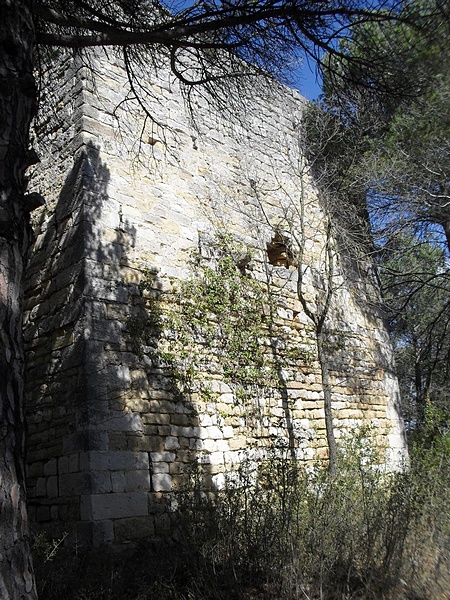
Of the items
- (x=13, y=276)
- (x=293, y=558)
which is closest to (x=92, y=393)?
(x=293, y=558)

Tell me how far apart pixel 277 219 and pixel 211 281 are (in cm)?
178

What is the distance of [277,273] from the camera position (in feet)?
23.4

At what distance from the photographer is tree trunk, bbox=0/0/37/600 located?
6.88ft

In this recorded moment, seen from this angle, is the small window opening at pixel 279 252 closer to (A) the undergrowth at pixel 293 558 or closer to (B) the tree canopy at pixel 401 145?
(B) the tree canopy at pixel 401 145

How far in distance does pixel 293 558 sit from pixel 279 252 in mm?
4579

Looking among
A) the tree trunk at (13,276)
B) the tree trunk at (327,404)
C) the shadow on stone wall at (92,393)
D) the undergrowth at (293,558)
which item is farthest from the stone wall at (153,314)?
the tree trunk at (13,276)

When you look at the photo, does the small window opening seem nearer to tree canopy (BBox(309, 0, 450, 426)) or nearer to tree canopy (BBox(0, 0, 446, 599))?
tree canopy (BBox(309, 0, 450, 426))

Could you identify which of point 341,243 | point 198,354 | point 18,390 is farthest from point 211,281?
point 18,390

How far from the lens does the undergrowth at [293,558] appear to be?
3373mm

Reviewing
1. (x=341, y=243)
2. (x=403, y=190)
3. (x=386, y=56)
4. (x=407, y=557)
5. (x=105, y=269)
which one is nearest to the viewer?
(x=407, y=557)

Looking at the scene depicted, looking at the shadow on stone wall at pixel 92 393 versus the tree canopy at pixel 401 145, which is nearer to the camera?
the tree canopy at pixel 401 145

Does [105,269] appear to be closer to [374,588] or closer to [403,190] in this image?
[374,588]

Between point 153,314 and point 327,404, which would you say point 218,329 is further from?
point 327,404

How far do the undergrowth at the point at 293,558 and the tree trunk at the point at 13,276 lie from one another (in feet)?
5.16
